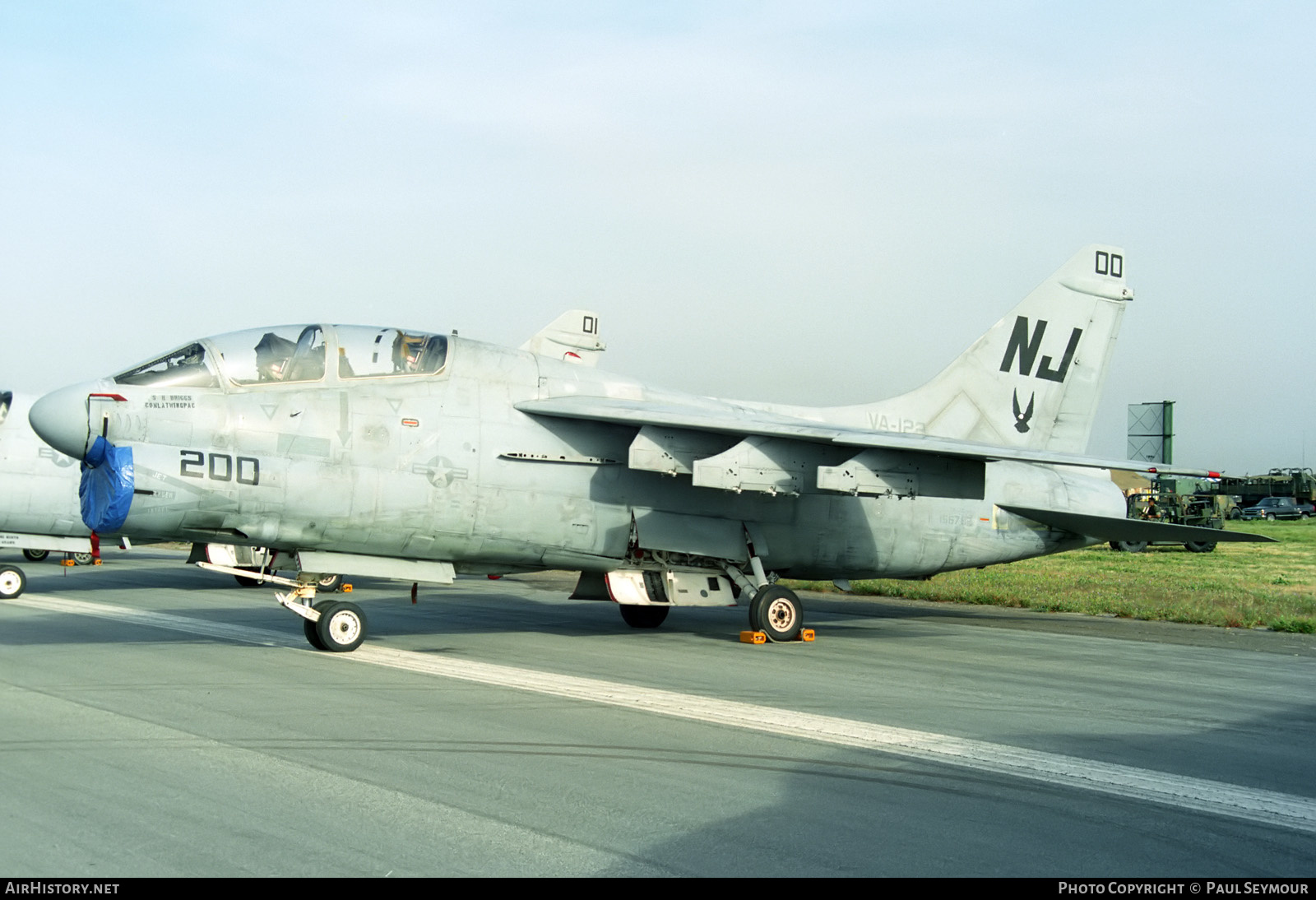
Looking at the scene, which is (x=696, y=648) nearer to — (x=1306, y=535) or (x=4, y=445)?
(x=4, y=445)

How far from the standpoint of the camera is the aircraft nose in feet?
33.5

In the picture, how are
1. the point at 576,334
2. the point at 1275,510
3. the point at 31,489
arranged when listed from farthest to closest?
the point at 1275,510 < the point at 576,334 < the point at 31,489

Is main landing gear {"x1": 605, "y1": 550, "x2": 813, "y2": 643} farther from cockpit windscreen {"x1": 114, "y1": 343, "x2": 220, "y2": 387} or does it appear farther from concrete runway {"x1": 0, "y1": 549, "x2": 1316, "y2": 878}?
cockpit windscreen {"x1": 114, "y1": 343, "x2": 220, "y2": 387}

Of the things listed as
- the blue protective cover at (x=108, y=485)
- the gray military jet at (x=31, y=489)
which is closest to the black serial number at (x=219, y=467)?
the blue protective cover at (x=108, y=485)

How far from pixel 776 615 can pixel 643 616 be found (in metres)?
2.67

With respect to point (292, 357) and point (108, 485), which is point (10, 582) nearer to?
→ point (108, 485)

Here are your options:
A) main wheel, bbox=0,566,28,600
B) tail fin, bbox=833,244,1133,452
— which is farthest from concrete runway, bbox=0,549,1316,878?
Result: main wheel, bbox=0,566,28,600

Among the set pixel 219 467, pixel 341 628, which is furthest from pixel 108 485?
pixel 341 628

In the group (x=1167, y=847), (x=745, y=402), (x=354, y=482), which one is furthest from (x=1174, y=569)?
(x=1167, y=847)

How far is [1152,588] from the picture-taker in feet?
74.4

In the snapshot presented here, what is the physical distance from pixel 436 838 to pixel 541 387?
27.1 feet

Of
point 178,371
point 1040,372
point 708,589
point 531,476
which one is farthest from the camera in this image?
point 1040,372

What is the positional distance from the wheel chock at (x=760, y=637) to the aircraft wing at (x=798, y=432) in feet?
8.34

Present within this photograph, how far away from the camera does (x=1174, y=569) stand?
3036 cm
